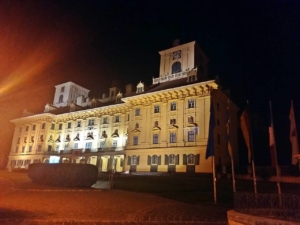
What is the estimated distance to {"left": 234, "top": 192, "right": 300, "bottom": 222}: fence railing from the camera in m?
8.31

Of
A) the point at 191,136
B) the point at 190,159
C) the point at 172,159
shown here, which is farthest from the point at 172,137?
the point at 190,159

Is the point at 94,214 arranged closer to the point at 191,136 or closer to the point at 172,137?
the point at 191,136

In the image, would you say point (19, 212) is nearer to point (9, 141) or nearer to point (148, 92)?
point (148, 92)

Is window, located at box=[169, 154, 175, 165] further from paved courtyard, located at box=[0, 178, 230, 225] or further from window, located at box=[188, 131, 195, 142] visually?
paved courtyard, located at box=[0, 178, 230, 225]

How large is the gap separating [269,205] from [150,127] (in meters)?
34.8

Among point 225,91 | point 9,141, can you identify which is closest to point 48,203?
point 225,91

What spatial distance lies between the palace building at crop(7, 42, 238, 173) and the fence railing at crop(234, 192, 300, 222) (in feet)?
61.8

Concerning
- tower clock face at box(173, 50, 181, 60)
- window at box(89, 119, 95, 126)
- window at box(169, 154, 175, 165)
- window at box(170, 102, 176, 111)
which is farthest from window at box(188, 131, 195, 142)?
window at box(89, 119, 95, 126)

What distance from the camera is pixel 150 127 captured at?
43281mm

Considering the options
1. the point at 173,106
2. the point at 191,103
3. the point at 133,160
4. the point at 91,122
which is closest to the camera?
the point at 191,103

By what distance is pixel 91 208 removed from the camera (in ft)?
37.6

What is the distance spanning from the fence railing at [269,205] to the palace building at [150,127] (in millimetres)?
18831

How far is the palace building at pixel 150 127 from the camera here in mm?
37812

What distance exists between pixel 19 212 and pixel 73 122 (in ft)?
171
